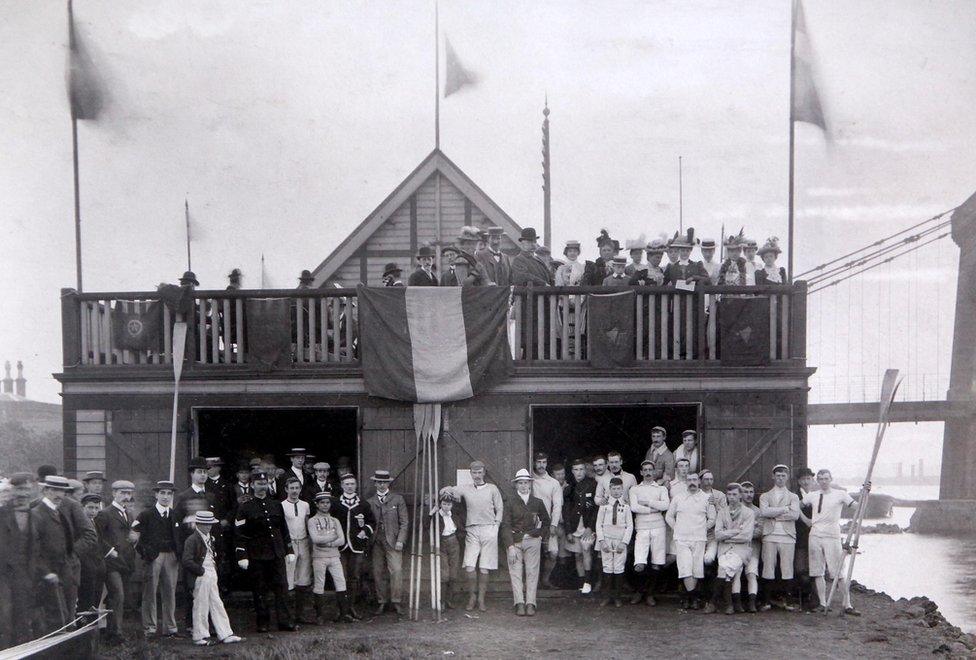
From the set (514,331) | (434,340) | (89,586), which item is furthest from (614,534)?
(89,586)

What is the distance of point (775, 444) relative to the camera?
13148 millimetres

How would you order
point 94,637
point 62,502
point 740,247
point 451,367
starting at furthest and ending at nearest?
point 740,247, point 451,367, point 62,502, point 94,637

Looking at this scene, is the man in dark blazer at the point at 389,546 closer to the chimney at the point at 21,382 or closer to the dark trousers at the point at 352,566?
the dark trousers at the point at 352,566

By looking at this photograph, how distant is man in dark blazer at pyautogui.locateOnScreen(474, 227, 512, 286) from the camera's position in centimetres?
1395

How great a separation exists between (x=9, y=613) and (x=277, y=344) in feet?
16.4

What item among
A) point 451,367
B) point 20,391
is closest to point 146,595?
point 451,367

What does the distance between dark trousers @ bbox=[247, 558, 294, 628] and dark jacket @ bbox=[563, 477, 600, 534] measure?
3.93m

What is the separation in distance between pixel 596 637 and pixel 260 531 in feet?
13.2

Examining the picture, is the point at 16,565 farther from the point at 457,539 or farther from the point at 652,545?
the point at 652,545

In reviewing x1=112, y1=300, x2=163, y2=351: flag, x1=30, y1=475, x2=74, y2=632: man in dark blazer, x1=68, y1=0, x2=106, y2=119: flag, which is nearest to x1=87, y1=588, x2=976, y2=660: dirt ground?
x1=30, y1=475, x2=74, y2=632: man in dark blazer

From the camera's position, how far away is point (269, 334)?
13.5 metres

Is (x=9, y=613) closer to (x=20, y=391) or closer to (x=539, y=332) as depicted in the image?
(x=539, y=332)

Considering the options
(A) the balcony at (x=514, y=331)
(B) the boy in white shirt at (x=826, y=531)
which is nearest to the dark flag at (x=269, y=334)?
(A) the balcony at (x=514, y=331)

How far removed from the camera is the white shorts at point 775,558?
1206 cm
